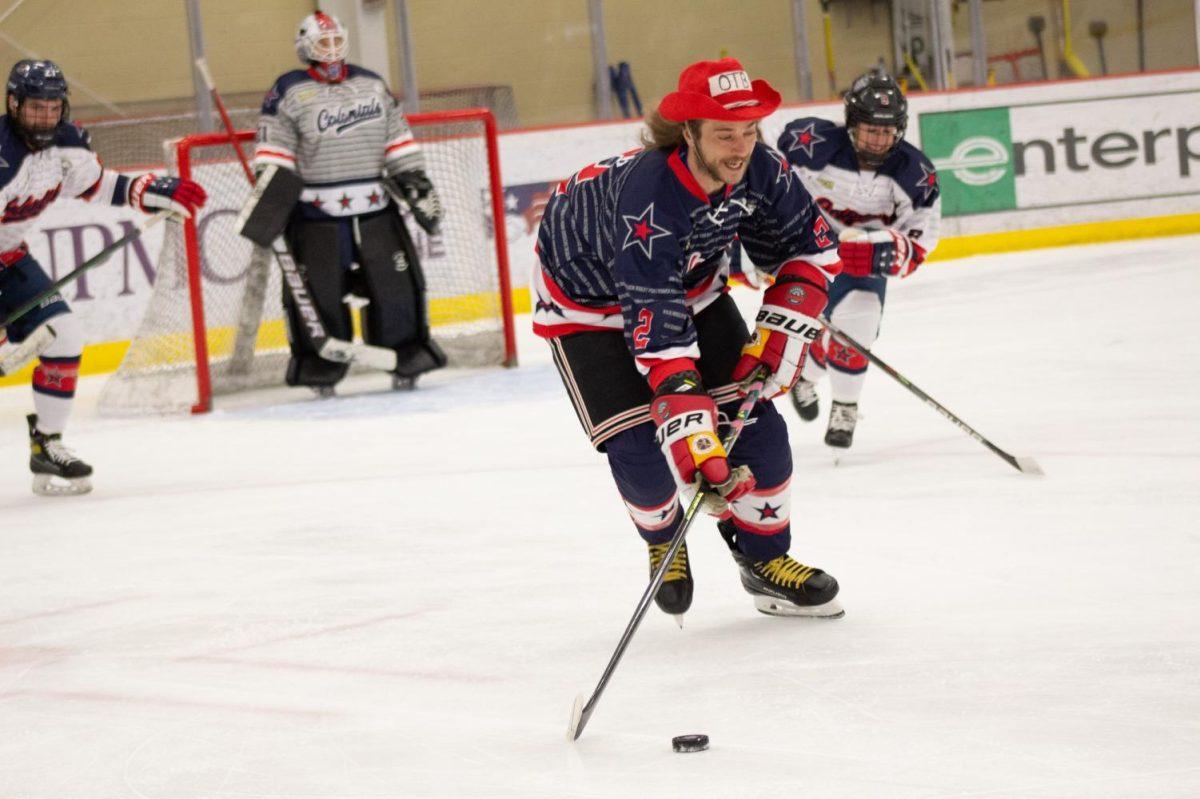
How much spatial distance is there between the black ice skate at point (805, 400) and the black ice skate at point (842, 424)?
0.30m

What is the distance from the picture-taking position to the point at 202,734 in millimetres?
2199

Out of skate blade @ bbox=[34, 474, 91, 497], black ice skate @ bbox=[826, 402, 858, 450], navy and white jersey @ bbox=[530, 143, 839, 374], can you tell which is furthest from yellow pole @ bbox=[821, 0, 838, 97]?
navy and white jersey @ bbox=[530, 143, 839, 374]

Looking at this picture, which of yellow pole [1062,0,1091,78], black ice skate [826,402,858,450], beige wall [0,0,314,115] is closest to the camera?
black ice skate [826,402,858,450]

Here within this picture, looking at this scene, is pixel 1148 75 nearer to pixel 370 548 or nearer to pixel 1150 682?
pixel 370 548

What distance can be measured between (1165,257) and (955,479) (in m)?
5.00

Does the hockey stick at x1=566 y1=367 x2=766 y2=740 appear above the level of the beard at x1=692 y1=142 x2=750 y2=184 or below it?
below

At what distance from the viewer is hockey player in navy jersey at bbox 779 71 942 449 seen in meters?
4.05

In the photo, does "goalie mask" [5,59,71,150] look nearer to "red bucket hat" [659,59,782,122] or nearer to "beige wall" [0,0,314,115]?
"red bucket hat" [659,59,782,122]

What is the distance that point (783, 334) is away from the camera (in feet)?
8.08

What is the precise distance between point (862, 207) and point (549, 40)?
21.1 ft

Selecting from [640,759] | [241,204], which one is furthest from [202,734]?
[241,204]

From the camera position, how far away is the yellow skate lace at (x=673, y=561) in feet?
8.25

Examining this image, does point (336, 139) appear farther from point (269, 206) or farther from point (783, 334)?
point (783, 334)

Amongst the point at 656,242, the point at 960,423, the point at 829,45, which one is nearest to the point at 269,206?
the point at 960,423
